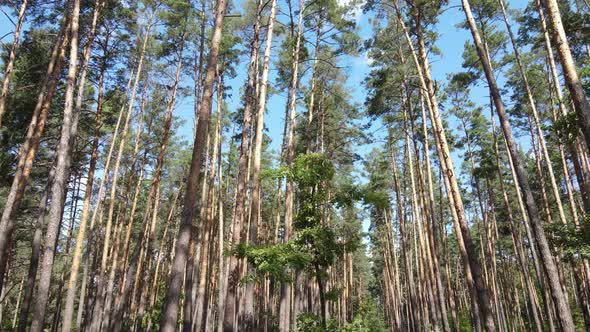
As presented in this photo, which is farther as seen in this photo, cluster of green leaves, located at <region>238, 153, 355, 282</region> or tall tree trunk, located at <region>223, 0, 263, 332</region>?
tall tree trunk, located at <region>223, 0, 263, 332</region>

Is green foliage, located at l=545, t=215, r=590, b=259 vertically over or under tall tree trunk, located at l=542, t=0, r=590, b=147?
under

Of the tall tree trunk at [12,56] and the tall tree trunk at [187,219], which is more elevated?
the tall tree trunk at [12,56]

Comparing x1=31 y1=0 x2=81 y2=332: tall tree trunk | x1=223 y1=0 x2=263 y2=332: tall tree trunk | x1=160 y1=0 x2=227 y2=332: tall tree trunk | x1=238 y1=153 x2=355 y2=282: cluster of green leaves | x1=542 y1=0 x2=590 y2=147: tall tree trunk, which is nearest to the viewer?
x1=160 y1=0 x2=227 y2=332: tall tree trunk

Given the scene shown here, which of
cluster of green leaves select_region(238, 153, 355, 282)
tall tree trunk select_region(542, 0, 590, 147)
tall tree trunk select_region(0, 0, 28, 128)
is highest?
tall tree trunk select_region(0, 0, 28, 128)

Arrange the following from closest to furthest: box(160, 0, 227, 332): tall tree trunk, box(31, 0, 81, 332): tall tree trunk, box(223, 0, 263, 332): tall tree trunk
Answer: box(160, 0, 227, 332): tall tree trunk → box(223, 0, 263, 332): tall tree trunk → box(31, 0, 81, 332): tall tree trunk

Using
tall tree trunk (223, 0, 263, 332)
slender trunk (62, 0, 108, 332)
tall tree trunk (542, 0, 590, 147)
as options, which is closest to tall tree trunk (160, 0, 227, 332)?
tall tree trunk (223, 0, 263, 332)

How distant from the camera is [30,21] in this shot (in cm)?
1391

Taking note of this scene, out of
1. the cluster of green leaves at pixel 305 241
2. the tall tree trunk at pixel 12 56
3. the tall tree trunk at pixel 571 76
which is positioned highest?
the tall tree trunk at pixel 12 56

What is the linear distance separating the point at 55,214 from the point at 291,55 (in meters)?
10.8

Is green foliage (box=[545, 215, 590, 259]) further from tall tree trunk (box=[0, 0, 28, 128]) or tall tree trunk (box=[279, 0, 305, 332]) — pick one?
tall tree trunk (box=[0, 0, 28, 128])

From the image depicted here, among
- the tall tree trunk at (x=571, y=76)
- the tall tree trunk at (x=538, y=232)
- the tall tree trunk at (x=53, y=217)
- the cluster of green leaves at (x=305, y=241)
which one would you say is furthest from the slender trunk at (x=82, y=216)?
the tall tree trunk at (x=571, y=76)

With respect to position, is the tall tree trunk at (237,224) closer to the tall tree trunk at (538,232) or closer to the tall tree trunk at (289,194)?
the tall tree trunk at (289,194)

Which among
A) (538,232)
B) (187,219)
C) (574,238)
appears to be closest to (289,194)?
(187,219)

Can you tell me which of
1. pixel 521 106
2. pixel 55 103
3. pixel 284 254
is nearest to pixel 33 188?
pixel 55 103
